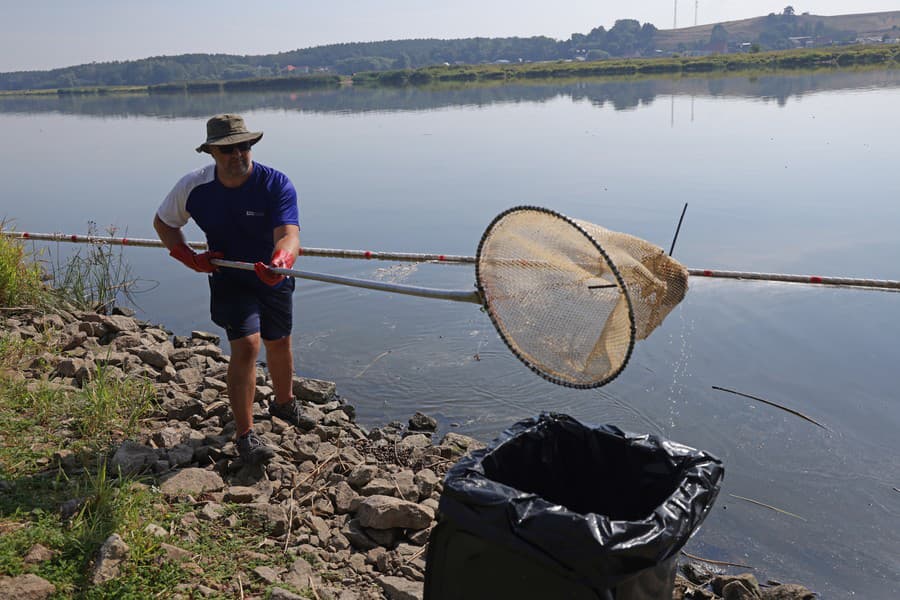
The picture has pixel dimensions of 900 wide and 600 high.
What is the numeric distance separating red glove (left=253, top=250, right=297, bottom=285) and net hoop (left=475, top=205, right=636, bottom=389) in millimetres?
1108

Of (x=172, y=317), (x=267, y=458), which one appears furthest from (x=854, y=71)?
(x=267, y=458)

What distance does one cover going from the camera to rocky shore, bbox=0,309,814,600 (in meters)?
3.08

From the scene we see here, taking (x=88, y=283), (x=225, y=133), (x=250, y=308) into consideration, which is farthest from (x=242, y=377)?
(x=88, y=283)

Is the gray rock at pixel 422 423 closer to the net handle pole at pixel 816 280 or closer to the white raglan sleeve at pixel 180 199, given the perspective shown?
the net handle pole at pixel 816 280

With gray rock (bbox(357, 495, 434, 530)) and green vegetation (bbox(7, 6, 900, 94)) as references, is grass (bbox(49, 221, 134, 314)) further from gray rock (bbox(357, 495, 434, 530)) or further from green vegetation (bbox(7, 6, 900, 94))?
green vegetation (bbox(7, 6, 900, 94))

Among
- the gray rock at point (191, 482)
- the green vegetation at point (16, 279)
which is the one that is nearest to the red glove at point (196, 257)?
the gray rock at point (191, 482)

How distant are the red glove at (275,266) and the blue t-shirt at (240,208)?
23 cm

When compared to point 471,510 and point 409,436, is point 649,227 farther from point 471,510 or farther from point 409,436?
point 471,510

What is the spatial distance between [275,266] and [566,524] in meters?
2.00

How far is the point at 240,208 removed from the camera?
3.99m

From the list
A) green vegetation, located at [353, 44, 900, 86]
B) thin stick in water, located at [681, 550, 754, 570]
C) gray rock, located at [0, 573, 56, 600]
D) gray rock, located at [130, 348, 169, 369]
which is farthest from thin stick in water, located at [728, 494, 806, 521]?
green vegetation, located at [353, 44, 900, 86]

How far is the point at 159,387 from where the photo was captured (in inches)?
197

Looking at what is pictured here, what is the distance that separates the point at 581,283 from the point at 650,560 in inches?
39.1

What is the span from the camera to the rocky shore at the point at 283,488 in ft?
10.1
